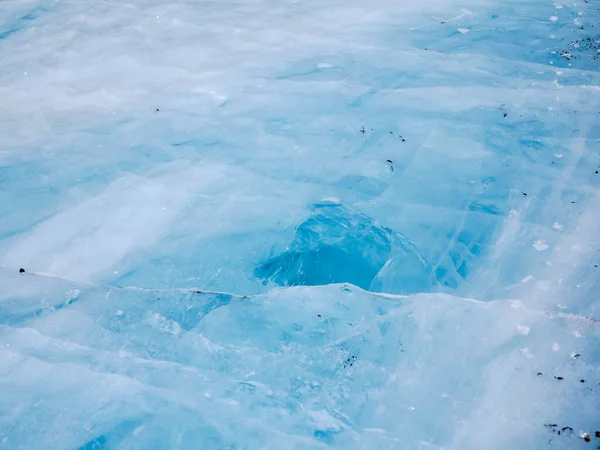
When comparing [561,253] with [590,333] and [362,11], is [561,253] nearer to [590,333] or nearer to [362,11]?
[590,333]

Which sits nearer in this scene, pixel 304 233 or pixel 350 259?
pixel 350 259

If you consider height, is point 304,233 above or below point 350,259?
above

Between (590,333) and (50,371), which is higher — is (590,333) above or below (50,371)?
below

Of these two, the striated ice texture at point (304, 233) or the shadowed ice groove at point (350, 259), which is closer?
the striated ice texture at point (304, 233)

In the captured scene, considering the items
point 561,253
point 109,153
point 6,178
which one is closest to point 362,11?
point 109,153

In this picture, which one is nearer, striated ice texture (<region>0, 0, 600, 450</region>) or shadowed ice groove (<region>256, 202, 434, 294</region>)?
striated ice texture (<region>0, 0, 600, 450</region>)

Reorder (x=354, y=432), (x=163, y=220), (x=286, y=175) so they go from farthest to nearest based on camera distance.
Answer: (x=286, y=175)
(x=163, y=220)
(x=354, y=432)

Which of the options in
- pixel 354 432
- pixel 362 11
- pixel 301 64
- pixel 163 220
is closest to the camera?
pixel 354 432

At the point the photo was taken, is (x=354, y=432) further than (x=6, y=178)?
No
